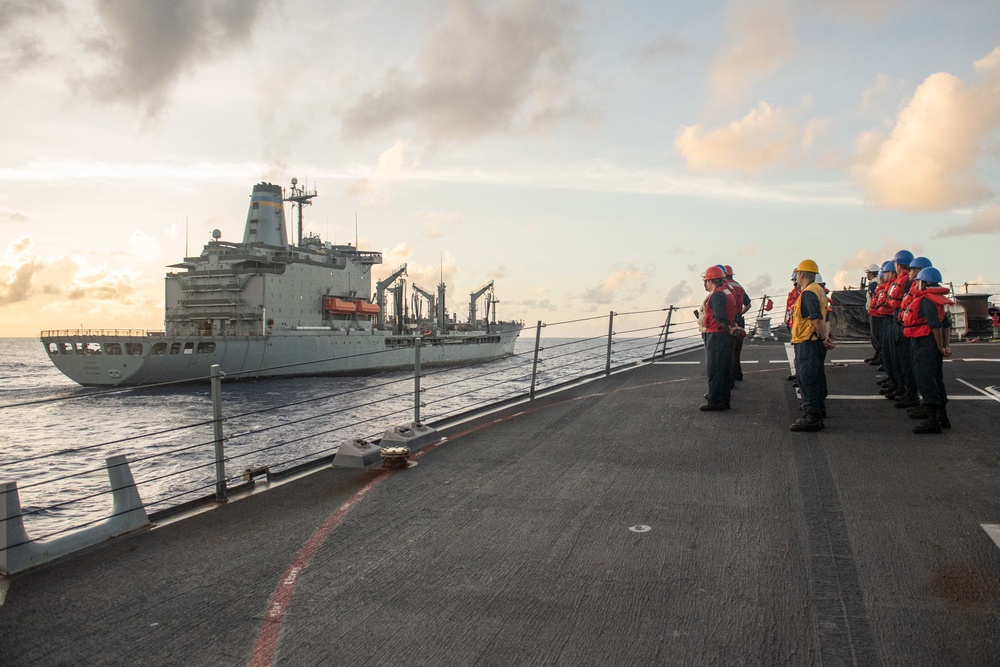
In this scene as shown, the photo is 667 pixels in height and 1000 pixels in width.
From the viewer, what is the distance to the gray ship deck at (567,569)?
312cm

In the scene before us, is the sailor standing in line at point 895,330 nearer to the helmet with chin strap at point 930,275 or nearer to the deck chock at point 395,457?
the helmet with chin strap at point 930,275

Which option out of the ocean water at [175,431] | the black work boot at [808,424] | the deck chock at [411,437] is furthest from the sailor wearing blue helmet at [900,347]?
the deck chock at [411,437]

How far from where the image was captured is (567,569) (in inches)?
156

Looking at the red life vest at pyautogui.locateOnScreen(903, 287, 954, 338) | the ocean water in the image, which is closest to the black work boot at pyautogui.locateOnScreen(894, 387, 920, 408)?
the red life vest at pyautogui.locateOnScreen(903, 287, 954, 338)

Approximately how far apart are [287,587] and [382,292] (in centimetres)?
6432

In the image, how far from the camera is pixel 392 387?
43219 mm

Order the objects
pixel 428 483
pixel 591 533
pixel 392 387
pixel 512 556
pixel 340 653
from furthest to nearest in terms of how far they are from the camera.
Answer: pixel 392 387, pixel 428 483, pixel 591 533, pixel 512 556, pixel 340 653

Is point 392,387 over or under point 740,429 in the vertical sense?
under

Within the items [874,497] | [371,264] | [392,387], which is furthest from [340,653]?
[371,264]

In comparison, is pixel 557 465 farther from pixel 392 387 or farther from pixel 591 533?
pixel 392 387

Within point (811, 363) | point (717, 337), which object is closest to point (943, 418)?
point (811, 363)

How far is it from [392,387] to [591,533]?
129ft

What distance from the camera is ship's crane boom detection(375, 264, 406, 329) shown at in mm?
64125

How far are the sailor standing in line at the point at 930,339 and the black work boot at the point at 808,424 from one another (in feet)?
3.40
